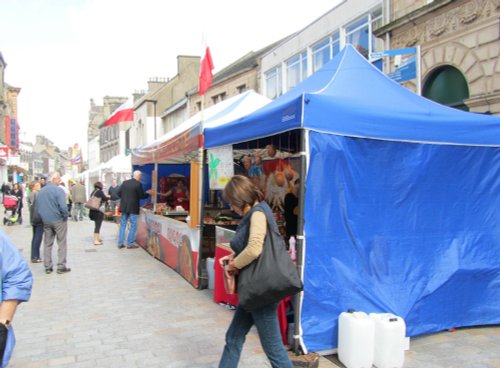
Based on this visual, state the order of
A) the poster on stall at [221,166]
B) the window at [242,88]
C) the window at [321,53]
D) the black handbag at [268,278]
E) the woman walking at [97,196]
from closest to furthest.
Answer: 1. the black handbag at [268,278]
2. the poster on stall at [221,166]
3. the woman walking at [97,196]
4. the window at [321,53]
5. the window at [242,88]

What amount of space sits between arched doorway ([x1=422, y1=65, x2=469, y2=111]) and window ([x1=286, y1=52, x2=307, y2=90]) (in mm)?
6809

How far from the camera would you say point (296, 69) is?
1872cm

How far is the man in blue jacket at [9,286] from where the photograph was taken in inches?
86.2

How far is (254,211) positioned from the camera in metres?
3.10

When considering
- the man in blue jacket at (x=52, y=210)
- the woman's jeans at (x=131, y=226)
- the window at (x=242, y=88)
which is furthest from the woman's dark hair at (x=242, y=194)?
the window at (x=242, y=88)

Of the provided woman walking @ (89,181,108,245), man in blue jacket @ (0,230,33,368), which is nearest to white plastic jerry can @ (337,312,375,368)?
man in blue jacket @ (0,230,33,368)

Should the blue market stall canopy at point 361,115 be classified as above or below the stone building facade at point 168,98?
below

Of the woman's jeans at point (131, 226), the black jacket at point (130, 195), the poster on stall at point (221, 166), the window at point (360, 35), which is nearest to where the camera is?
the poster on stall at point (221, 166)

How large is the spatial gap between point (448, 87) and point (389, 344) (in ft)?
29.4

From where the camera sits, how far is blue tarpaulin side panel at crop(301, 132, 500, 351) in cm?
419

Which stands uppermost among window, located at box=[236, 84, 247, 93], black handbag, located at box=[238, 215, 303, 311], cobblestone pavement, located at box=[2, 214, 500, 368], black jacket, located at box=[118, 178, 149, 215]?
window, located at box=[236, 84, 247, 93]

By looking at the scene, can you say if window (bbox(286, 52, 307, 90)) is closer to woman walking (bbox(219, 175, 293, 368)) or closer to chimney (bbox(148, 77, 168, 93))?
woman walking (bbox(219, 175, 293, 368))

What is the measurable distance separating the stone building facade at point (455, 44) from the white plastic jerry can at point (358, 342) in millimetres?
7331

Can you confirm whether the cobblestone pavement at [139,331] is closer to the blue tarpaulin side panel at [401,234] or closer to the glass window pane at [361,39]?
the blue tarpaulin side panel at [401,234]
